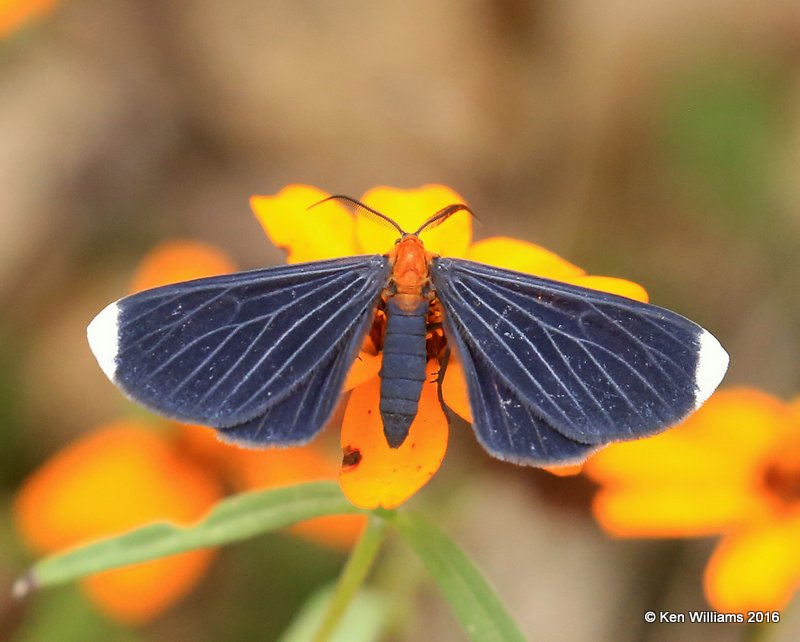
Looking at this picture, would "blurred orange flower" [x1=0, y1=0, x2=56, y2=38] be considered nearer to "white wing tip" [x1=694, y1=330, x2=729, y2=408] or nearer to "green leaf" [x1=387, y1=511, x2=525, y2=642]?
"green leaf" [x1=387, y1=511, x2=525, y2=642]

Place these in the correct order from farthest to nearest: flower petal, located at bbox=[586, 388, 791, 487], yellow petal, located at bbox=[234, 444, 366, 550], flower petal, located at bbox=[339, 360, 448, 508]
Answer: yellow petal, located at bbox=[234, 444, 366, 550], flower petal, located at bbox=[586, 388, 791, 487], flower petal, located at bbox=[339, 360, 448, 508]

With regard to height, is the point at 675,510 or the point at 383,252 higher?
the point at 383,252

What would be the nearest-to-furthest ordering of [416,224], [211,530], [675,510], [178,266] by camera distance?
1. [211,530]
2. [416,224]
3. [675,510]
4. [178,266]

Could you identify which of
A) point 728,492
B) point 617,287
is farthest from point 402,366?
point 728,492

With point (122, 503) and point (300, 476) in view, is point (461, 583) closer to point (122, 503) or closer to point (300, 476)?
point (300, 476)

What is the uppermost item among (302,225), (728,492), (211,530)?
(302,225)

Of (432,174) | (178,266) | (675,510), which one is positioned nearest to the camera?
(675,510)

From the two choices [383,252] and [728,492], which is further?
[728,492]

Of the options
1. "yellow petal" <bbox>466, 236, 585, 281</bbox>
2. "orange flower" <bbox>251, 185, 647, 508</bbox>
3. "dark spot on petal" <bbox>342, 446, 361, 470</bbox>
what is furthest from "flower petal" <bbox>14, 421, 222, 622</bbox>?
"dark spot on petal" <bbox>342, 446, 361, 470</bbox>

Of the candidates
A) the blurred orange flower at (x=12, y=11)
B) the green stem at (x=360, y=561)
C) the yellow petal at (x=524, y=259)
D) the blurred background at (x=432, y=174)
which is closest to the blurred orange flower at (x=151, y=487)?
the blurred background at (x=432, y=174)
